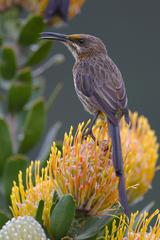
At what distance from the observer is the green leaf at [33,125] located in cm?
409

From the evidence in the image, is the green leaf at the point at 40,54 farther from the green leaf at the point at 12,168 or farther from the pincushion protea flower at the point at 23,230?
the pincushion protea flower at the point at 23,230

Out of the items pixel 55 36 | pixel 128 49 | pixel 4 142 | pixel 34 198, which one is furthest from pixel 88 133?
pixel 128 49

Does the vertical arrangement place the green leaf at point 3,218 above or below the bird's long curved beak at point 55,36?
below

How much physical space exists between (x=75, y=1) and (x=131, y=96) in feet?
20.8

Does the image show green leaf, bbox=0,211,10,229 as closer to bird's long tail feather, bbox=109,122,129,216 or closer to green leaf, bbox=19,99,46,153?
bird's long tail feather, bbox=109,122,129,216

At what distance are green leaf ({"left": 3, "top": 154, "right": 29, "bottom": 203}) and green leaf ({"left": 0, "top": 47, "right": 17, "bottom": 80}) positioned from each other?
2.06ft

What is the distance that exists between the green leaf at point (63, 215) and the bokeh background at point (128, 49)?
7.11 metres

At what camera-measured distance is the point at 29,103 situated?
14.5ft

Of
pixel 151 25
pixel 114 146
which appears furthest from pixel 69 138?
pixel 151 25

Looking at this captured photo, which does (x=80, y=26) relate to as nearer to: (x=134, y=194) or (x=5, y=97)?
(x=5, y=97)

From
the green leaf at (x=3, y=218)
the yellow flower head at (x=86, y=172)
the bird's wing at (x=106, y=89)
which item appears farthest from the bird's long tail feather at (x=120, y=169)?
the green leaf at (x=3, y=218)

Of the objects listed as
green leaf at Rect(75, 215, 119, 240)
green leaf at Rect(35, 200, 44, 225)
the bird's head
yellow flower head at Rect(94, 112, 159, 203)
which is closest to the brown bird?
the bird's head

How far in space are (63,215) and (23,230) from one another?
0.17m

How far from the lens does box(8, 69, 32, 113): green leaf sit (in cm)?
418
